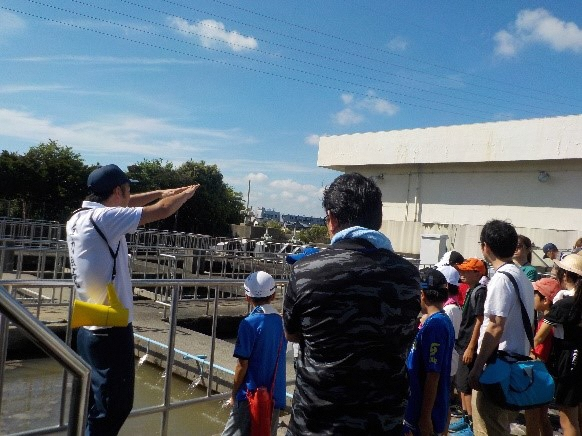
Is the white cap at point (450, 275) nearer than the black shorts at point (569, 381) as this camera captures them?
No

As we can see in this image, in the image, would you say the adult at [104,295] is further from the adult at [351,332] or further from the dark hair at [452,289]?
the dark hair at [452,289]

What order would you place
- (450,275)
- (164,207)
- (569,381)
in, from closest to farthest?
(164,207)
(569,381)
(450,275)

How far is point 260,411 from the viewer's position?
332 centimetres

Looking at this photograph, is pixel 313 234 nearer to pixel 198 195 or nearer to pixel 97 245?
pixel 198 195

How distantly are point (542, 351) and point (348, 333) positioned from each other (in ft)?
9.07

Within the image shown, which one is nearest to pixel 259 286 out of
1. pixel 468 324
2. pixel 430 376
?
pixel 430 376

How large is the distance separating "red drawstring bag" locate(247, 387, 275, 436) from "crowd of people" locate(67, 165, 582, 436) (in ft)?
0.12

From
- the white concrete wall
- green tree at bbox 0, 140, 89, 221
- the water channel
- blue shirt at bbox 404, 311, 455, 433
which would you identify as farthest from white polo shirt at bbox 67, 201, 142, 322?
green tree at bbox 0, 140, 89, 221

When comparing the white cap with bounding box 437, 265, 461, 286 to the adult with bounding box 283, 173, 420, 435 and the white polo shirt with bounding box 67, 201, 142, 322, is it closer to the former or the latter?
the adult with bounding box 283, 173, 420, 435

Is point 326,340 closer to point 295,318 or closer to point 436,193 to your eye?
point 295,318

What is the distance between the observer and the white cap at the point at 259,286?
3.54m

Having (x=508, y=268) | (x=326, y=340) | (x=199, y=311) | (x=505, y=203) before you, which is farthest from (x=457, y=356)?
(x=505, y=203)

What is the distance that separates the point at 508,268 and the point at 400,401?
1727 millimetres

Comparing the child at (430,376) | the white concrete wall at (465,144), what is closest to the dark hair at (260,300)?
the child at (430,376)
